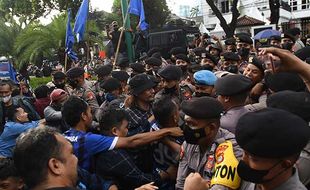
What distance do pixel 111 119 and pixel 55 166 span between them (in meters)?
1.03

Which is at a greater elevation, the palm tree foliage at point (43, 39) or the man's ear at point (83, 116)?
the palm tree foliage at point (43, 39)

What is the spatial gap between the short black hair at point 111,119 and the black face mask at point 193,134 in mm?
727

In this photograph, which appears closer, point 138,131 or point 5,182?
point 5,182

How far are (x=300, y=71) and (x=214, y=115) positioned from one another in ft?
1.96

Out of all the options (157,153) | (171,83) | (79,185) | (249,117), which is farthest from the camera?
(171,83)

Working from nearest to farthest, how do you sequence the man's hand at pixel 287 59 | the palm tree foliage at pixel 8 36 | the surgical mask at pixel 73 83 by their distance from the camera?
the man's hand at pixel 287 59
the surgical mask at pixel 73 83
the palm tree foliage at pixel 8 36

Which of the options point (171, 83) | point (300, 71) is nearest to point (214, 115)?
point (300, 71)

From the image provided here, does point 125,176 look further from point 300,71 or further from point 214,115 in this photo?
point 300,71

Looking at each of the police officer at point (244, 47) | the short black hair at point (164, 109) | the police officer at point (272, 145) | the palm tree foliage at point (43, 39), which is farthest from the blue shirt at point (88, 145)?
the palm tree foliage at point (43, 39)

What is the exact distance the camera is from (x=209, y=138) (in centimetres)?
251

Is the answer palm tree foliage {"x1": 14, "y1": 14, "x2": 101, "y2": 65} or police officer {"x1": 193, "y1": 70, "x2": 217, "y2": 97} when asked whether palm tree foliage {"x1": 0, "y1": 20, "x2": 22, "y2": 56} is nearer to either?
palm tree foliage {"x1": 14, "y1": 14, "x2": 101, "y2": 65}

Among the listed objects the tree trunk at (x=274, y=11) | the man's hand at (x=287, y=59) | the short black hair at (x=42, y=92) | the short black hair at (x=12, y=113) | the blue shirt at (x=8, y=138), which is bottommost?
the blue shirt at (x=8, y=138)

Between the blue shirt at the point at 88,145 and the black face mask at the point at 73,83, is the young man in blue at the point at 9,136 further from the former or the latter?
the black face mask at the point at 73,83

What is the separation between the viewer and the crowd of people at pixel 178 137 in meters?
1.68
